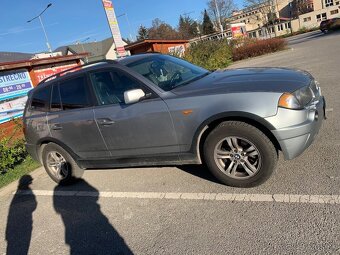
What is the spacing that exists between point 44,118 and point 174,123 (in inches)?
100

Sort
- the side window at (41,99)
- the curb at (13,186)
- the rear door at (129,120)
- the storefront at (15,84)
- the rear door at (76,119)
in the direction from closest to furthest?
1. the rear door at (129,120)
2. the rear door at (76,119)
3. the side window at (41,99)
4. the curb at (13,186)
5. the storefront at (15,84)

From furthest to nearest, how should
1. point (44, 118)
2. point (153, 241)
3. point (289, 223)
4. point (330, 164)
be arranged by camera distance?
point (44, 118), point (330, 164), point (153, 241), point (289, 223)

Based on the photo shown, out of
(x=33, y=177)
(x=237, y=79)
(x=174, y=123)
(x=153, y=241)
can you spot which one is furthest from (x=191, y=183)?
(x=33, y=177)

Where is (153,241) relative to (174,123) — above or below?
below

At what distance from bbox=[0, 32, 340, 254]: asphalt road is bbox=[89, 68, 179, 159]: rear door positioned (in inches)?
23.6

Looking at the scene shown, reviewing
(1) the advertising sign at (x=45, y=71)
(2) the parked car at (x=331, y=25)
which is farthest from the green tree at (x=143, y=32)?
(1) the advertising sign at (x=45, y=71)

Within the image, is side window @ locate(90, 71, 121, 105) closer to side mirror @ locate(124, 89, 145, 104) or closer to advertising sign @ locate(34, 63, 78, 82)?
side mirror @ locate(124, 89, 145, 104)

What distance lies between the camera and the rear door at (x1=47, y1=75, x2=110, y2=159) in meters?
4.72

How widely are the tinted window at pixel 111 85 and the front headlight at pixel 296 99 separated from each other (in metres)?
1.81

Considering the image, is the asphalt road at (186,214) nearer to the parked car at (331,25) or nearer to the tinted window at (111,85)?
the tinted window at (111,85)

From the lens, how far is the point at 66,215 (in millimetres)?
4410

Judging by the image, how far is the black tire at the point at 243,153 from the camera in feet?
11.8

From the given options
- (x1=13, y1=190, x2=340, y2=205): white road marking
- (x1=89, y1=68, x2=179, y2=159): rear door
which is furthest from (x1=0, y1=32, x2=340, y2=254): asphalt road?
(x1=89, y1=68, x2=179, y2=159): rear door

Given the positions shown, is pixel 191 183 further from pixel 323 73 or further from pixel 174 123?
pixel 323 73
